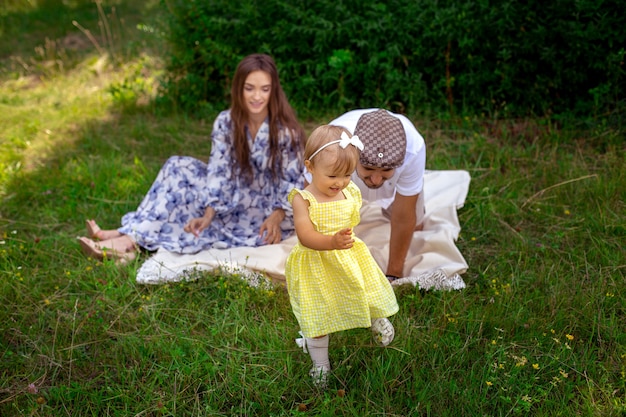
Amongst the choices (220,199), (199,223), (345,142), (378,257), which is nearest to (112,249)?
(199,223)

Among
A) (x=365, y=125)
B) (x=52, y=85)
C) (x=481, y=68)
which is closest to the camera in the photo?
(x=365, y=125)

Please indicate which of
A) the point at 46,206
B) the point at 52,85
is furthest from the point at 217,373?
the point at 52,85

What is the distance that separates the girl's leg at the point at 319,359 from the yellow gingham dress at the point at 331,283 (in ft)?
0.47

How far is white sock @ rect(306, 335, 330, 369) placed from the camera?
8.43ft

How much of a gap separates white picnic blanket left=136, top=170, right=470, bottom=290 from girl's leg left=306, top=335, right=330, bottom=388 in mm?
806

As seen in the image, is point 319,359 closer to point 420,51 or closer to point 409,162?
point 409,162

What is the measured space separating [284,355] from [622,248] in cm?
208

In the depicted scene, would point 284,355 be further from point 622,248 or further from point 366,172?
point 622,248

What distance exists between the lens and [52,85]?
667cm

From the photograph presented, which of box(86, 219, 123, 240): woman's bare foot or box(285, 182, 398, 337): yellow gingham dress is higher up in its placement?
box(285, 182, 398, 337): yellow gingham dress

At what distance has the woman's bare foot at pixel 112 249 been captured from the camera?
361 centimetres

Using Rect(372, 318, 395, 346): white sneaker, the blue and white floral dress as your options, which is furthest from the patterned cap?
the blue and white floral dress

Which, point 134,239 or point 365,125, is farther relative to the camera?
point 134,239

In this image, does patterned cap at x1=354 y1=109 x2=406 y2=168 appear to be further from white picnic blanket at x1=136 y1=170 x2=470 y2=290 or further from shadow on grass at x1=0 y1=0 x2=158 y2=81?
shadow on grass at x1=0 y1=0 x2=158 y2=81
